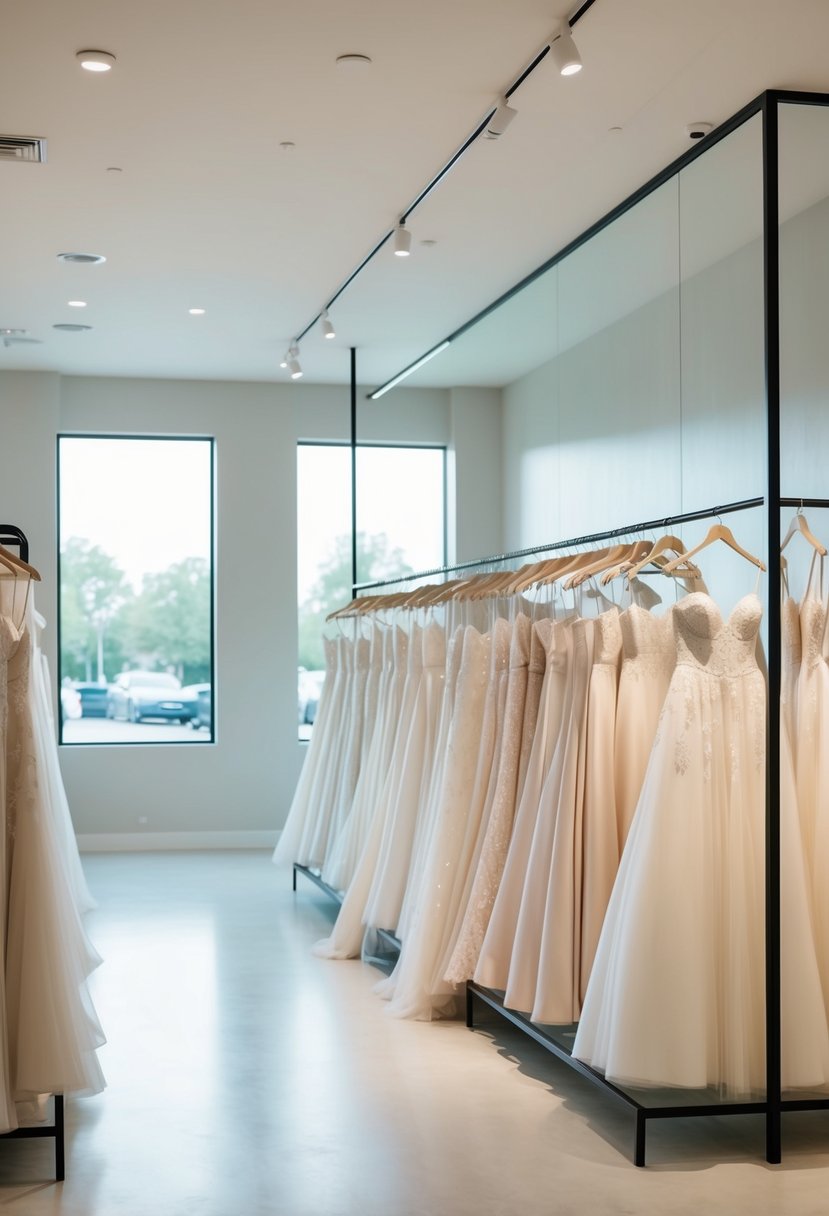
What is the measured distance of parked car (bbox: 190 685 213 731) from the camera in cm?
1029

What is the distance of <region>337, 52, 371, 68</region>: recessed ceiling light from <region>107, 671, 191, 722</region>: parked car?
660 cm

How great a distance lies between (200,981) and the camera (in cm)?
600

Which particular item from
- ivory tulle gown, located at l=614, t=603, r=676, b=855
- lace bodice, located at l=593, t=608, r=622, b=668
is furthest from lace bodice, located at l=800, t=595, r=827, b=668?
lace bodice, located at l=593, t=608, r=622, b=668

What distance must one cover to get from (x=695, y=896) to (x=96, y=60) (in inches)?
124

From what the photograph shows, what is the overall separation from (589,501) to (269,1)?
3.01 metres

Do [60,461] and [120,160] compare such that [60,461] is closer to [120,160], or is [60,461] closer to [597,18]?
[120,160]

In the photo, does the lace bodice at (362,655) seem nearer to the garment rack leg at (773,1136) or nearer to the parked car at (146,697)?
the parked car at (146,697)

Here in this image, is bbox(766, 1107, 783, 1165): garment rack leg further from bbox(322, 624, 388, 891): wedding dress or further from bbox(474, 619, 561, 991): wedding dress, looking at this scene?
bbox(322, 624, 388, 891): wedding dress

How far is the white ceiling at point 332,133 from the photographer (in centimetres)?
404

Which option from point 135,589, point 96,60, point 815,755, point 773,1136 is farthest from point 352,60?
point 135,589

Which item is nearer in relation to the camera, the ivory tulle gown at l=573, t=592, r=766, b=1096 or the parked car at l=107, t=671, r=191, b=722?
the ivory tulle gown at l=573, t=592, r=766, b=1096

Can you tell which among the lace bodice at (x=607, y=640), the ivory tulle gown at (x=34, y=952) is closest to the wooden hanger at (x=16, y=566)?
the ivory tulle gown at (x=34, y=952)

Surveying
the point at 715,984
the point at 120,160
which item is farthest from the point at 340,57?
the point at 715,984

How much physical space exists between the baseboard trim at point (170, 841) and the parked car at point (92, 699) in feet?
2.93
